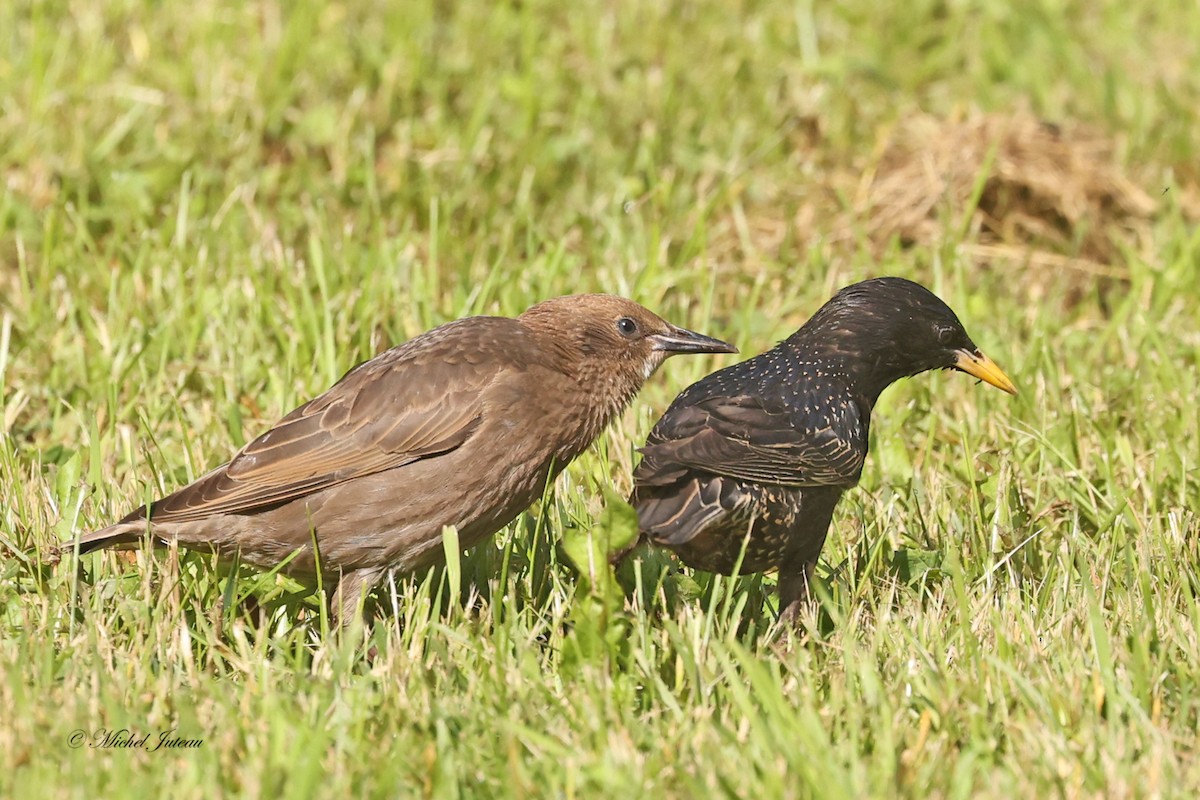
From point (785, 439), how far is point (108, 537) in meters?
1.90

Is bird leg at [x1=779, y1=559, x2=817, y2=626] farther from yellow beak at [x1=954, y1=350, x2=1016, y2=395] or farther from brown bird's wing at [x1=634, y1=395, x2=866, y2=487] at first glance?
yellow beak at [x1=954, y1=350, x2=1016, y2=395]

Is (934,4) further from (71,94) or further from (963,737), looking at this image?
(963,737)

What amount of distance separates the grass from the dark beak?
19.0 inches

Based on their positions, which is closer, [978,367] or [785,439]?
[785,439]

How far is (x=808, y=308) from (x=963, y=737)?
3.38 m

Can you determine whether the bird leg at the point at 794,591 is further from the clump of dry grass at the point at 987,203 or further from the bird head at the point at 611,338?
the clump of dry grass at the point at 987,203

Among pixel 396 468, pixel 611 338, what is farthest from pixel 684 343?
pixel 396 468

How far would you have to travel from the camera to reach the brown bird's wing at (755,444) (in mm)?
4492

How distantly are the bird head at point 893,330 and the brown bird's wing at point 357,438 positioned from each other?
1037 millimetres

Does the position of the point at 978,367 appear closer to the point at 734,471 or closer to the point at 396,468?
the point at 734,471

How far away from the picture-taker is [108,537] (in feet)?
15.3

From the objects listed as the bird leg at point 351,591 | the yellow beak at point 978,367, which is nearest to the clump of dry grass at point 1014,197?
the yellow beak at point 978,367

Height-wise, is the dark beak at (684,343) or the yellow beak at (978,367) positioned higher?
the dark beak at (684,343)

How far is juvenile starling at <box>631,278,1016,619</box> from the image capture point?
14.8 feet
